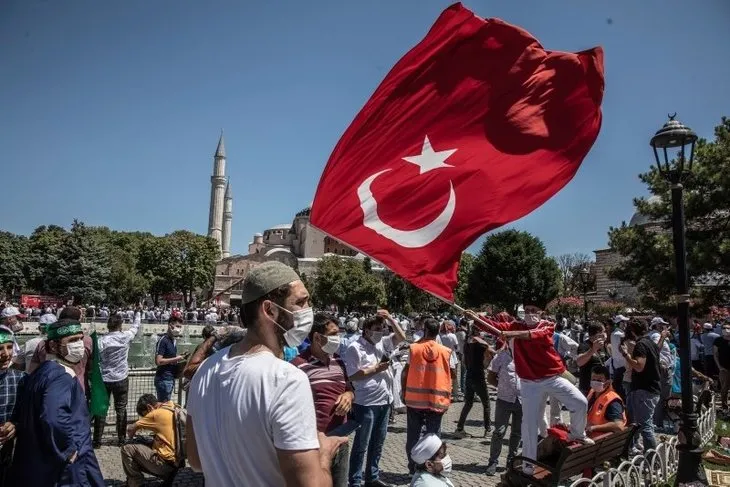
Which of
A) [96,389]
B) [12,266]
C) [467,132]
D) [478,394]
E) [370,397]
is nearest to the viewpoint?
[467,132]

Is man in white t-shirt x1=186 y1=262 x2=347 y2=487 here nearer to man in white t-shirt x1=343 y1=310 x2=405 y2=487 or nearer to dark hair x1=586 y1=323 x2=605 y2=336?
man in white t-shirt x1=343 y1=310 x2=405 y2=487

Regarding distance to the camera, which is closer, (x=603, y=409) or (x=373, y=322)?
(x=603, y=409)

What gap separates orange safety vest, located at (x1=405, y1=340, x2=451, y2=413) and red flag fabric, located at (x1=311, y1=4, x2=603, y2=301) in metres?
2.51

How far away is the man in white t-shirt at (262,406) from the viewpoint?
1.79 metres

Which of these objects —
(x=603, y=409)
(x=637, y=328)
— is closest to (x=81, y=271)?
(x=637, y=328)

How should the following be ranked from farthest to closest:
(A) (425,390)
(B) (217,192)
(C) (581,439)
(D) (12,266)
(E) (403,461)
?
(B) (217,192)
(D) (12,266)
(E) (403,461)
(A) (425,390)
(C) (581,439)

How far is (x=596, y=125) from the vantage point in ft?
17.8

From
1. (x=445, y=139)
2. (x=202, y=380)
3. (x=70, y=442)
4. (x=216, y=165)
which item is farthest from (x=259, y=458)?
(x=216, y=165)

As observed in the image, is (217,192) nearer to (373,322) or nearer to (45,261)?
(45,261)

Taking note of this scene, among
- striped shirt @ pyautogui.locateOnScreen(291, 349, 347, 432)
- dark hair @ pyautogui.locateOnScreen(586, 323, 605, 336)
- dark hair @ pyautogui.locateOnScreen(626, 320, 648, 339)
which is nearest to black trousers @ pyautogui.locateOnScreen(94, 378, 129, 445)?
striped shirt @ pyautogui.locateOnScreen(291, 349, 347, 432)

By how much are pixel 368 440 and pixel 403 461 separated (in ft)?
6.48

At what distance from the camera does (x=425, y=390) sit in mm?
Result: 6965

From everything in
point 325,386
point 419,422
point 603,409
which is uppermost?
point 325,386

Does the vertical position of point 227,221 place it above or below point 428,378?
above
